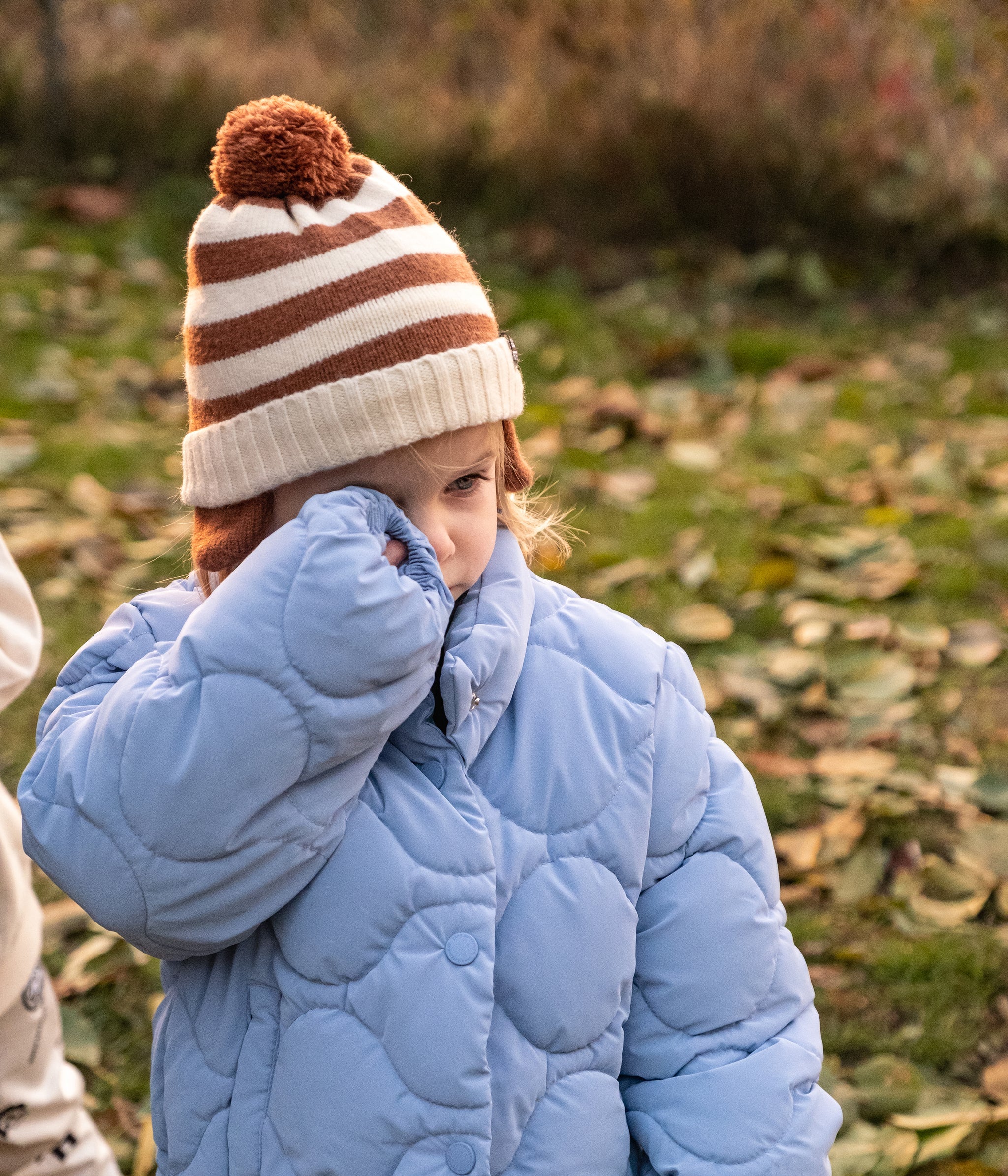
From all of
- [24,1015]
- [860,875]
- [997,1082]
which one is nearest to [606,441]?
[860,875]

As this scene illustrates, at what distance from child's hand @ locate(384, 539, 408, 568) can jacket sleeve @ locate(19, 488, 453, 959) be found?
0.04ft

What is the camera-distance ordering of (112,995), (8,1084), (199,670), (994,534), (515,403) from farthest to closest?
(994,534)
(112,995)
(8,1084)
(515,403)
(199,670)

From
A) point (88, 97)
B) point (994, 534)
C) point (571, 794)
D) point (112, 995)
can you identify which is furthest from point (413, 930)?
point (88, 97)

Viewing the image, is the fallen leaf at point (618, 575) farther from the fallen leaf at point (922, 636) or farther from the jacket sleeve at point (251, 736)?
the jacket sleeve at point (251, 736)

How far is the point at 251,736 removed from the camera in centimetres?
107

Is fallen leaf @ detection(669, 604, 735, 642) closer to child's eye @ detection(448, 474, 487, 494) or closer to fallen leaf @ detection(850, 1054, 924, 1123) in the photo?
fallen leaf @ detection(850, 1054, 924, 1123)

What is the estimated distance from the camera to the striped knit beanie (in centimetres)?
116

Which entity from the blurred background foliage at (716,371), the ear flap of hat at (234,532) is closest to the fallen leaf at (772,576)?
the blurred background foliage at (716,371)

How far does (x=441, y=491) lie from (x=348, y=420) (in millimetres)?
128

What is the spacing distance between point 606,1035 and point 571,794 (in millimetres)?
234

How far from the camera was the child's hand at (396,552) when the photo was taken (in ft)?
3.81

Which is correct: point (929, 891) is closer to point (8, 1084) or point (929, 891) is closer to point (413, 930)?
point (413, 930)

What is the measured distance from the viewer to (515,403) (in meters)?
1.30

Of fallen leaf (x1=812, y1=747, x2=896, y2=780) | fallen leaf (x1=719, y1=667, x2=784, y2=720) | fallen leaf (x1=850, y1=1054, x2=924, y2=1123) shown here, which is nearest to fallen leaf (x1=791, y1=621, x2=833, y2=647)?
fallen leaf (x1=719, y1=667, x2=784, y2=720)
